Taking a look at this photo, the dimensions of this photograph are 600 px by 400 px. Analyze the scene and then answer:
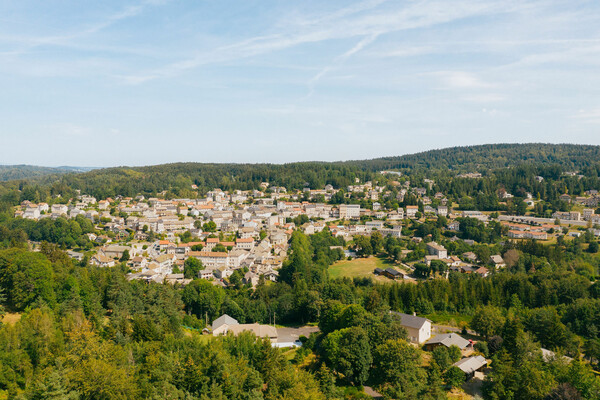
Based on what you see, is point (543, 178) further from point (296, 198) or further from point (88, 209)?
point (88, 209)

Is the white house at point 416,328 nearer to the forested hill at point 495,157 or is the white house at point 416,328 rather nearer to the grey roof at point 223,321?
the grey roof at point 223,321

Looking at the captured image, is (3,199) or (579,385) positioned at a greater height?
(3,199)

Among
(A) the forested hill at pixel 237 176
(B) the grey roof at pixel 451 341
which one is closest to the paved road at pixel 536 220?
(A) the forested hill at pixel 237 176

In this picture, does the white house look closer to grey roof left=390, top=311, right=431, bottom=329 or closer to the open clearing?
grey roof left=390, top=311, right=431, bottom=329

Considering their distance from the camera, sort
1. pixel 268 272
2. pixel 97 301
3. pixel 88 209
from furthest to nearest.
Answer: pixel 88 209 → pixel 268 272 → pixel 97 301

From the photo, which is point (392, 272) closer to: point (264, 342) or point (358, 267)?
point (358, 267)

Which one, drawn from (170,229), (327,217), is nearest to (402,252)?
(327,217)

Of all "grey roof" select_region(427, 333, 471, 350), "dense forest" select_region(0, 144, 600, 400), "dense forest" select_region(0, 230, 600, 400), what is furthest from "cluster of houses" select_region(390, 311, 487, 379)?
"dense forest" select_region(0, 230, 600, 400)

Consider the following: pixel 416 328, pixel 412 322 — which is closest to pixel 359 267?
pixel 412 322
